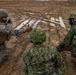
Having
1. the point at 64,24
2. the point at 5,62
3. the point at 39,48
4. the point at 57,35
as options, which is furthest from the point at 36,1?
the point at 39,48

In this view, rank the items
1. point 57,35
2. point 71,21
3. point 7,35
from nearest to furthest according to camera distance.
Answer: point 71,21 < point 7,35 < point 57,35

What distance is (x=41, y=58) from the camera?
4676 mm

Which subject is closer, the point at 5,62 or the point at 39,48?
the point at 39,48

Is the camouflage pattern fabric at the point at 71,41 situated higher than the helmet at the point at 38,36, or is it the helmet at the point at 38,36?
the helmet at the point at 38,36

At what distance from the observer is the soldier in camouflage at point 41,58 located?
15.2 ft

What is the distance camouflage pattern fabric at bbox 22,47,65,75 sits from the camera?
466 centimetres

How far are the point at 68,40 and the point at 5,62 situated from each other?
77.4 inches

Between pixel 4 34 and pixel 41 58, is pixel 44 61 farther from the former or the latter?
pixel 4 34

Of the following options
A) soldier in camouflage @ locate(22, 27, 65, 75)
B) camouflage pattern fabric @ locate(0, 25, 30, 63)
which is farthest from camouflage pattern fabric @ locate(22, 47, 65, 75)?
camouflage pattern fabric @ locate(0, 25, 30, 63)

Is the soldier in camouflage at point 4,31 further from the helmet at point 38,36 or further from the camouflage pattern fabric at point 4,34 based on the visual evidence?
the helmet at point 38,36

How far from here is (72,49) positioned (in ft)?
22.2

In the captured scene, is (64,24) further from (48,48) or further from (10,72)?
(48,48)

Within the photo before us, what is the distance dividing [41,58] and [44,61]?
7 cm

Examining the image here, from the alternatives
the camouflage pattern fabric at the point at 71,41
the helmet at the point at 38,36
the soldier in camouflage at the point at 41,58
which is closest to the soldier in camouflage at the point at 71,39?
the camouflage pattern fabric at the point at 71,41
